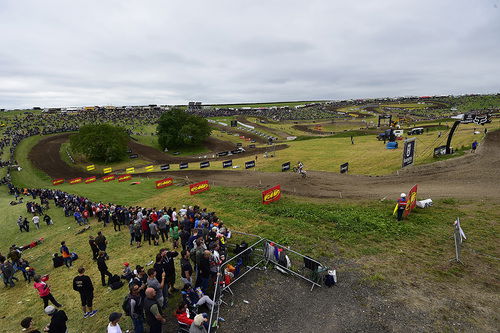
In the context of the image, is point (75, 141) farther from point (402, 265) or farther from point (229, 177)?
point (402, 265)

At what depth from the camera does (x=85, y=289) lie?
10555 millimetres

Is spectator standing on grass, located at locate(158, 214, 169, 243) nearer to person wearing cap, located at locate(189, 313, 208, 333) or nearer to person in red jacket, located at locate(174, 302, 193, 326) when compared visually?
person in red jacket, located at locate(174, 302, 193, 326)

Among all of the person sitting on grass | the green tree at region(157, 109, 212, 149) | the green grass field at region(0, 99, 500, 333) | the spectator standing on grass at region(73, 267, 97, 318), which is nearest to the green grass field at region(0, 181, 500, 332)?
the green grass field at region(0, 99, 500, 333)

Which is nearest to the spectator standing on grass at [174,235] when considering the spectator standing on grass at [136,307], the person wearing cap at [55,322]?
Answer: the spectator standing on grass at [136,307]

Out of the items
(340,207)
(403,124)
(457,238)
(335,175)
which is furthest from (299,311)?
(403,124)

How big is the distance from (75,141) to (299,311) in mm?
73870

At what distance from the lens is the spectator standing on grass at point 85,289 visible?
1035 centimetres

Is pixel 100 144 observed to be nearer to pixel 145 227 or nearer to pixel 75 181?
pixel 75 181

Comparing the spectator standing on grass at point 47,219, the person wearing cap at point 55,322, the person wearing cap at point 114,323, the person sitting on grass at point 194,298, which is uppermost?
the person wearing cap at point 114,323

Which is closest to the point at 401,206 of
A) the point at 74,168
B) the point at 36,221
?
the point at 36,221

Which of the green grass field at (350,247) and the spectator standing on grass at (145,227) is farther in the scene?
the spectator standing on grass at (145,227)

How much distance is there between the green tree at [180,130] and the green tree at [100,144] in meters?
12.4

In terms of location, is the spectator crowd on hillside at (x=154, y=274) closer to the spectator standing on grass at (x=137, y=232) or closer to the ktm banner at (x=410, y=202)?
the spectator standing on grass at (x=137, y=232)

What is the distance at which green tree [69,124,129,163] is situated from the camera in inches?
2549
